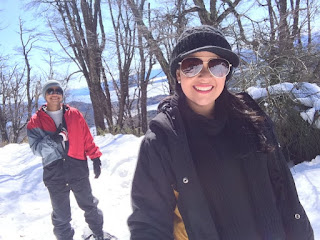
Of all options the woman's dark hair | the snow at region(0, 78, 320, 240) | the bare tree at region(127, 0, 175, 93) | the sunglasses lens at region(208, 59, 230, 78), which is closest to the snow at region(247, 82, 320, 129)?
the snow at region(0, 78, 320, 240)

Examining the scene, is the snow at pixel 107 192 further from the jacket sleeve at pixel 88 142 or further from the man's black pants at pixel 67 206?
the jacket sleeve at pixel 88 142

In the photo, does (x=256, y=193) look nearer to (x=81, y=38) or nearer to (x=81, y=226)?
(x=81, y=226)

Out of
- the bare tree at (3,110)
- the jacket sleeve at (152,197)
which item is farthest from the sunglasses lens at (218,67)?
the bare tree at (3,110)

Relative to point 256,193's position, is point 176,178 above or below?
above

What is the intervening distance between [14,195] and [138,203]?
4790 mm

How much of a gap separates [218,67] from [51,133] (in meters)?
2.22

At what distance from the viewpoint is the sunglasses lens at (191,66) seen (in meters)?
1.25

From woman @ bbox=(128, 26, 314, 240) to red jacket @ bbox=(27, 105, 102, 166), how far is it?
1868mm

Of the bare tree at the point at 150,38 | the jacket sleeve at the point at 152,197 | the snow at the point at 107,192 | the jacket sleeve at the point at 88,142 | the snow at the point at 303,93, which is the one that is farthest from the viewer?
the bare tree at the point at 150,38

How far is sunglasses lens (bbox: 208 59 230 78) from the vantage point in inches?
49.7

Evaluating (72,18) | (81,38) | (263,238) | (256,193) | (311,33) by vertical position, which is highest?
(72,18)

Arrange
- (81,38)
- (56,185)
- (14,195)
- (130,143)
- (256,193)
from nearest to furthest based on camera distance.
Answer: (256,193)
(56,185)
(14,195)
(130,143)
(81,38)

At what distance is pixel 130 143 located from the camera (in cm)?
660

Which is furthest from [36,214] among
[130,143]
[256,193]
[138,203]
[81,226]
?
[256,193]
